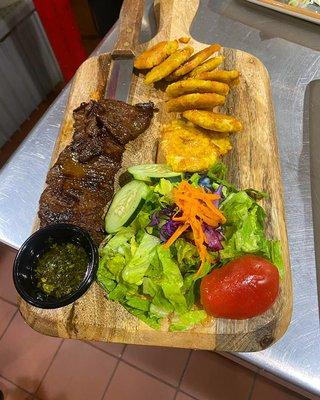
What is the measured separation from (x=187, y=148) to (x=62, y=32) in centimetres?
238

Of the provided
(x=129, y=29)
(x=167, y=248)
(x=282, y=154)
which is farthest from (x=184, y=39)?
(x=167, y=248)

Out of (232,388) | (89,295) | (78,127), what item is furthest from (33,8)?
(232,388)

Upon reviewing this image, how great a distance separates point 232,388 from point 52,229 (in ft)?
6.28

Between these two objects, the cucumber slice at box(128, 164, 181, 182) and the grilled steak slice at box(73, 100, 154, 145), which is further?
the grilled steak slice at box(73, 100, 154, 145)

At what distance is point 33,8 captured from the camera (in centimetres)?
379

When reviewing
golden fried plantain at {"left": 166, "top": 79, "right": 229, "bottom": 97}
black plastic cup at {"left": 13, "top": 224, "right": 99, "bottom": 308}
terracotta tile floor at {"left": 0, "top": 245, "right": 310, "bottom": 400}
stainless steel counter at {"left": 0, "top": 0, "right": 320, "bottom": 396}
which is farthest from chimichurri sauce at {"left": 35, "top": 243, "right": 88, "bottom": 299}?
terracotta tile floor at {"left": 0, "top": 245, "right": 310, "bottom": 400}

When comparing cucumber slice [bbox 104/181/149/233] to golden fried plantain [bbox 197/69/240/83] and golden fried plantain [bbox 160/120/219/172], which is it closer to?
golden fried plantain [bbox 160/120/219/172]

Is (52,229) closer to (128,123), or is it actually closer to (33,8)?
(128,123)

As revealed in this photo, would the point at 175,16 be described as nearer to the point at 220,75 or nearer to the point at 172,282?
the point at 220,75

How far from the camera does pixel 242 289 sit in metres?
1.66

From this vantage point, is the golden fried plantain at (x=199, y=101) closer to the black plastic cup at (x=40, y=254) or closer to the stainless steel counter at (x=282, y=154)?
the stainless steel counter at (x=282, y=154)

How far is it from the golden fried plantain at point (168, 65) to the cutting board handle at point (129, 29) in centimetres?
25

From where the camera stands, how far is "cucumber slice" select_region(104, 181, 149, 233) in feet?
6.48

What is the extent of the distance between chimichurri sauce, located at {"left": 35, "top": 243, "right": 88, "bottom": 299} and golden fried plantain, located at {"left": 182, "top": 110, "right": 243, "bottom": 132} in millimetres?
947
